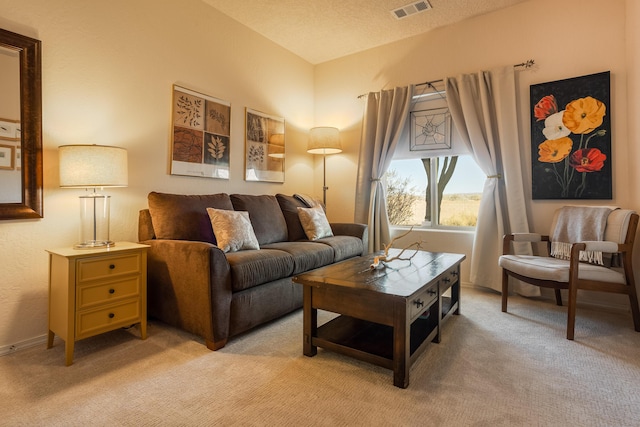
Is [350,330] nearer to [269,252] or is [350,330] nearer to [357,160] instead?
[269,252]

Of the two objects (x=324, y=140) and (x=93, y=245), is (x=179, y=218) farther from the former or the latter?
(x=324, y=140)

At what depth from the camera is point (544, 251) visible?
3.07m

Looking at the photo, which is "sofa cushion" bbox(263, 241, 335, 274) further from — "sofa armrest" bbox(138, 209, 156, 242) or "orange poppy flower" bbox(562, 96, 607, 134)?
"orange poppy flower" bbox(562, 96, 607, 134)

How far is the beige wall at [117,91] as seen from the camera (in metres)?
2.07

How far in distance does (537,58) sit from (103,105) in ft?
12.4

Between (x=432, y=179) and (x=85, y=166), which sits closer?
(x=85, y=166)

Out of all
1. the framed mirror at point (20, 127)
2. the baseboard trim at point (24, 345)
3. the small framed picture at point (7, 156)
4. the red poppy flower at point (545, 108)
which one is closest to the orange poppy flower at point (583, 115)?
the red poppy flower at point (545, 108)

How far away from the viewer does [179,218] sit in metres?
2.52

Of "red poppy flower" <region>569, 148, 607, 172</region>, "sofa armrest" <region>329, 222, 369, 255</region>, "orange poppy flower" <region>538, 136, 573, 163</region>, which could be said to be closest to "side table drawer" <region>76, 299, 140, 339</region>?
"sofa armrest" <region>329, 222, 369, 255</region>

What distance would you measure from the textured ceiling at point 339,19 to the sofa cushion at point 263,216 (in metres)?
1.86

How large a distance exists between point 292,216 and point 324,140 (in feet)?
3.47

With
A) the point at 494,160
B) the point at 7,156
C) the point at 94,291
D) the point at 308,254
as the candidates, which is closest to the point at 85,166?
the point at 7,156

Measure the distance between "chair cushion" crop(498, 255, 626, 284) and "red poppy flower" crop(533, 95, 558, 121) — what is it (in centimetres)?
142

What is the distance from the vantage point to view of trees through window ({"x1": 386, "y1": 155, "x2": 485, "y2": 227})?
357 cm
